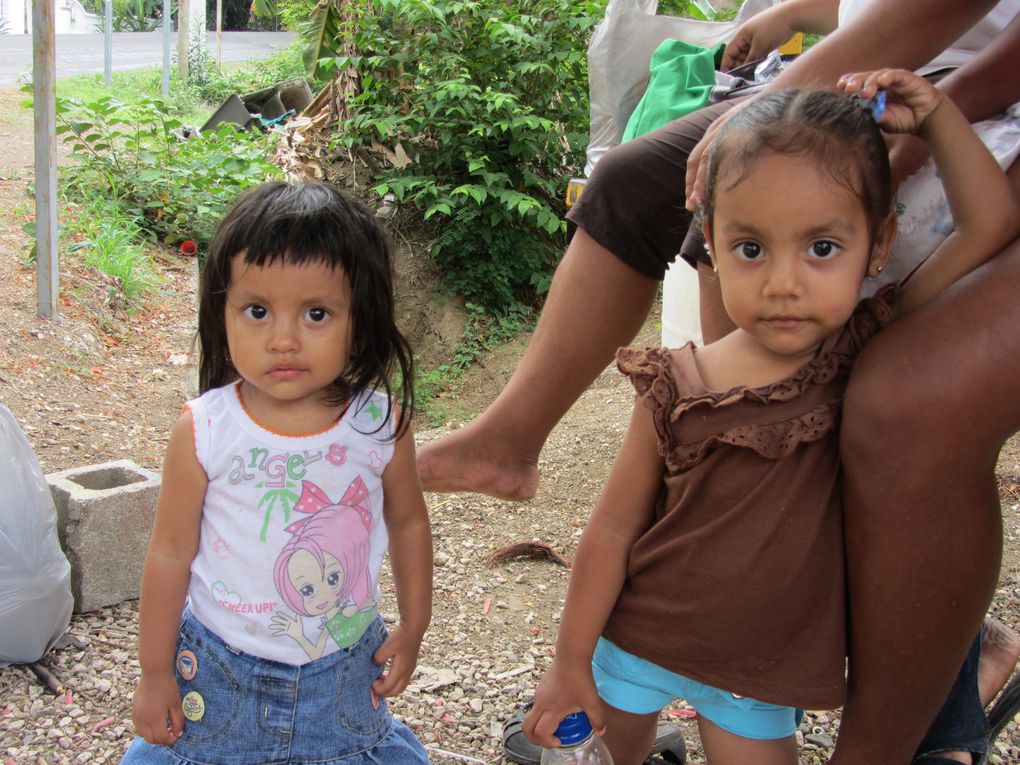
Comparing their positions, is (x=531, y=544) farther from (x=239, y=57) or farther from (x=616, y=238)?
(x=239, y=57)

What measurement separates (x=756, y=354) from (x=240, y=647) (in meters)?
0.89

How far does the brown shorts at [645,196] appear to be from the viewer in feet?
6.63

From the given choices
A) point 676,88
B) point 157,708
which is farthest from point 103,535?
point 676,88

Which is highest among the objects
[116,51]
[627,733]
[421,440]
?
[627,733]

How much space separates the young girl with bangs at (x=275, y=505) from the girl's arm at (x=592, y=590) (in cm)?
30

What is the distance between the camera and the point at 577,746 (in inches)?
62.9

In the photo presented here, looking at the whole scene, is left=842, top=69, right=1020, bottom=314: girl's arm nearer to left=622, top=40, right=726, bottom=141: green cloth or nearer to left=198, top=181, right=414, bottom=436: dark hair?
left=198, top=181, right=414, bottom=436: dark hair

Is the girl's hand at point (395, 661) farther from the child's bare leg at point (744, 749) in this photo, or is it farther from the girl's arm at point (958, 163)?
the girl's arm at point (958, 163)

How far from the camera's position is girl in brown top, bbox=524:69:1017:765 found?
1404mm

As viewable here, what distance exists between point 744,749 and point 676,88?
1.67 metres

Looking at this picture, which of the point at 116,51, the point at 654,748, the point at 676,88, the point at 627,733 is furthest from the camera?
the point at 116,51

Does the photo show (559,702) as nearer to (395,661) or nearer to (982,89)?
(395,661)

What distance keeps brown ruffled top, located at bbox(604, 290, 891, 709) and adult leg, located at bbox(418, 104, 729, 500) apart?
0.63 meters

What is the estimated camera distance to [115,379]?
470 centimetres
